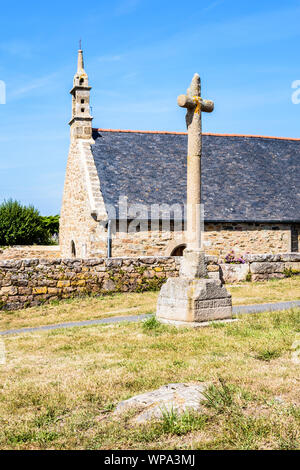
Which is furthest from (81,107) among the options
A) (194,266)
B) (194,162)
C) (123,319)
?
(194,266)

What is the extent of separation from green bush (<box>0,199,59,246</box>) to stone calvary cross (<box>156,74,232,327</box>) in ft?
62.0

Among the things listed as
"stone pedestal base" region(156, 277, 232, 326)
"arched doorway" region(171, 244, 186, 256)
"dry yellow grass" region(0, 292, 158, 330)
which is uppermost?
"arched doorway" region(171, 244, 186, 256)

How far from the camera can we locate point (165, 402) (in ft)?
13.1

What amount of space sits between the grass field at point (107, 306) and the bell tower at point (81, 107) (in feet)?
32.5

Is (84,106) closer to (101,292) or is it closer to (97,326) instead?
(101,292)

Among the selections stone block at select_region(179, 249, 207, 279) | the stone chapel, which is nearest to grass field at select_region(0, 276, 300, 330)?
stone block at select_region(179, 249, 207, 279)

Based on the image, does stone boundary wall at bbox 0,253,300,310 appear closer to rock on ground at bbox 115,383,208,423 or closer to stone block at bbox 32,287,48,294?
stone block at bbox 32,287,48,294

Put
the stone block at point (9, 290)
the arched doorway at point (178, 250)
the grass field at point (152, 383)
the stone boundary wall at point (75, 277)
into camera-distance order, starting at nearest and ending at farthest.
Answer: the grass field at point (152, 383), the stone block at point (9, 290), the stone boundary wall at point (75, 277), the arched doorway at point (178, 250)

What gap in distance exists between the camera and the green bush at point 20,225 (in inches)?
1016

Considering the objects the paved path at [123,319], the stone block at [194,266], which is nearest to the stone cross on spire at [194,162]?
the stone block at [194,266]

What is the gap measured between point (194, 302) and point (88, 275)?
18.1 feet

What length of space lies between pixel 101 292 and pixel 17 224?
1434 cm

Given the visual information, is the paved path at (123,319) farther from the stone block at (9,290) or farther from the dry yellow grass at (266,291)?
the stone block at (9,290)

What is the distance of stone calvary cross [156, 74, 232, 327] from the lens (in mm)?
7953
